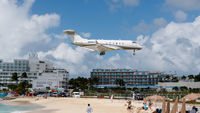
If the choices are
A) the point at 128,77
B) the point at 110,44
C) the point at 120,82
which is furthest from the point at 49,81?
the point at 110,44

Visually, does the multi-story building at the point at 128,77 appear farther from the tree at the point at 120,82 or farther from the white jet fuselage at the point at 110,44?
the white jet fuselage at the point at 110,44

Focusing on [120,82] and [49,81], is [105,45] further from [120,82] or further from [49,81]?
[120,82]

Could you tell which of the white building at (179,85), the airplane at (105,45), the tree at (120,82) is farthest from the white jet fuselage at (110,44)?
the tree at (120,82)

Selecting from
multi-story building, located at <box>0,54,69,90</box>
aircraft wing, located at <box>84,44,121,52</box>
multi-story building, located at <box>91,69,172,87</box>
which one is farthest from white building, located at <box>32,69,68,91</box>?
aircraft wing, located at <box>84,44,121,52</box>

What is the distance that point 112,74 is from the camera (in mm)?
178875

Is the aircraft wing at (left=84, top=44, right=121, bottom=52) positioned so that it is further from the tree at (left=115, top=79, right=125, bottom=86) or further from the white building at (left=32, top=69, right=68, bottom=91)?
the tree at (left=115, top=79, right=125, bottom=86)

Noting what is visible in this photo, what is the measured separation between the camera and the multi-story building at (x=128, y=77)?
17338cm

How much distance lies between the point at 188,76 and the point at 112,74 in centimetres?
5495

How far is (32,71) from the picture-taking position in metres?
164

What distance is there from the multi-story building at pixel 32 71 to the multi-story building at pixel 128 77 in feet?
118

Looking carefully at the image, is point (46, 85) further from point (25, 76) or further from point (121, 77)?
point (121, 77)

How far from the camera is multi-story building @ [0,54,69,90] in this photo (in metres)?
140

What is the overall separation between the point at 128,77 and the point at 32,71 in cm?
7103

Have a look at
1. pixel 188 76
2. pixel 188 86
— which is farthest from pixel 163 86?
pixel 188 76
